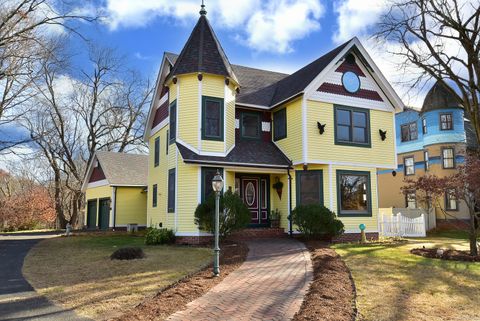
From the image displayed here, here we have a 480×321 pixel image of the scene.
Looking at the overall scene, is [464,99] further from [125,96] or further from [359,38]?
[125,96]

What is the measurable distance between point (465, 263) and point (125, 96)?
113 ft

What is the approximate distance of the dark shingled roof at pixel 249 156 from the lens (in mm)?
15714

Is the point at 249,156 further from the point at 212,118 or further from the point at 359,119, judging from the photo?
the point at 359,119

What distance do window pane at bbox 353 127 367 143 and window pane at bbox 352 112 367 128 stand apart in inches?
7.5

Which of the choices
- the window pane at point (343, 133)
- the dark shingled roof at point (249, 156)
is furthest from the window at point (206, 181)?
the window pane at point (343, 133)

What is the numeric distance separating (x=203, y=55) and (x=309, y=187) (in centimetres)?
731

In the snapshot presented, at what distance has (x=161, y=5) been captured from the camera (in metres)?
13.9

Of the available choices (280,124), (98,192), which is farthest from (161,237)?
(98,192)

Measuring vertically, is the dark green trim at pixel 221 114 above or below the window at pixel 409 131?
below

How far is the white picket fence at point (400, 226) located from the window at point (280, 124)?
7.03 m

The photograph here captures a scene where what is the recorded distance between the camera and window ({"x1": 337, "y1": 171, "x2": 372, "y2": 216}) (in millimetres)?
17484

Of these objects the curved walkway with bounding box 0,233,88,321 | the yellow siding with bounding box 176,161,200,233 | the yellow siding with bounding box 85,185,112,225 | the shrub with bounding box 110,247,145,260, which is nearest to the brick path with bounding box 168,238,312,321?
the curved walkway with bounding box 0,233,88,321

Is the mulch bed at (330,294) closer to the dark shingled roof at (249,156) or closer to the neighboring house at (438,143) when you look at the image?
the dark shingled roof at (249,156)

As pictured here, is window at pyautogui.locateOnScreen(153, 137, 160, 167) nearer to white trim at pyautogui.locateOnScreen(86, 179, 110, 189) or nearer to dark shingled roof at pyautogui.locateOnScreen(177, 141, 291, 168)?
dark shingled roof at pyautogui.locateOnScreen(177, 141, 291, 168)
